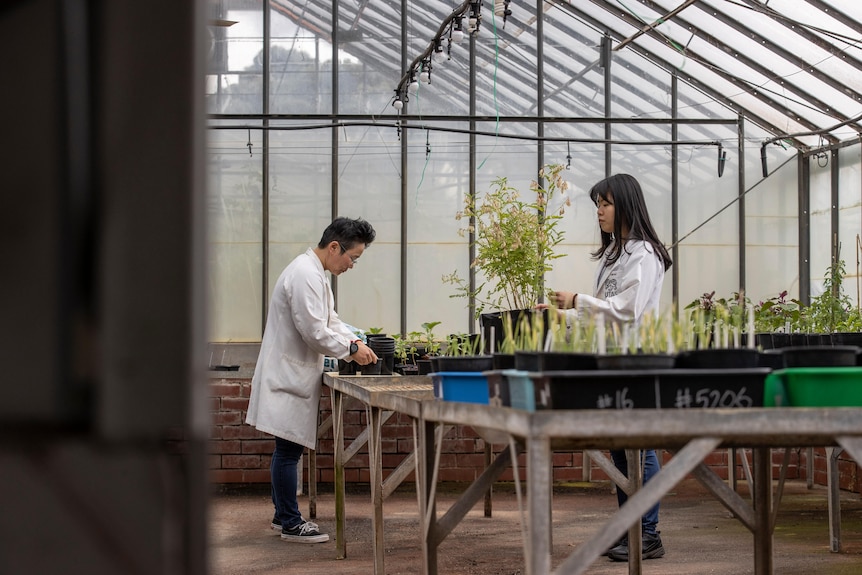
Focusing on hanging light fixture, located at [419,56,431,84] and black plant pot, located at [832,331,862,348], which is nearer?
black plant pot, located at [832,331,862,348]

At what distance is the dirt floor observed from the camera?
3.83 m

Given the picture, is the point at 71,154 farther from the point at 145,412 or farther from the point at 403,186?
the point at 403,186

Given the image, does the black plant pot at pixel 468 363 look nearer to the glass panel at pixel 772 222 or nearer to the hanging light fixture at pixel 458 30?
the hanging light fixture at pixel 458 30

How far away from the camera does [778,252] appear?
328 inches

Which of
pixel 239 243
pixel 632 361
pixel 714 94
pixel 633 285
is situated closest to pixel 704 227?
pixel 714 94

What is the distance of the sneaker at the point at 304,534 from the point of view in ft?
14.2

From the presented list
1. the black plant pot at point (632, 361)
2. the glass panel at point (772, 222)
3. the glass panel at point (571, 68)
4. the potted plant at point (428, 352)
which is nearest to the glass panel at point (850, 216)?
the glass panel at point (772, 222)

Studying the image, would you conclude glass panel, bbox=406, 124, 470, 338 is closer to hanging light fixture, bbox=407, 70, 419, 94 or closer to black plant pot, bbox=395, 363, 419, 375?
hanging light fixture, bbox=407, 70, 419, 94

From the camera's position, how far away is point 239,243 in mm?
7875

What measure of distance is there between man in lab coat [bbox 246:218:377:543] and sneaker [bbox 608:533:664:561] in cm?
125

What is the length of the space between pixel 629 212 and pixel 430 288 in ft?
15.1

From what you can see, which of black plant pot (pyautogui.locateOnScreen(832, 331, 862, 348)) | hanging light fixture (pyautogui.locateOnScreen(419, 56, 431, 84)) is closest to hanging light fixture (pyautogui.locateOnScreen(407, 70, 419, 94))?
hanging light fixture (pyautogui.locateOnScreen(419, 56, 431, 84))

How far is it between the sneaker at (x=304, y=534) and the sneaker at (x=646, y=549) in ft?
4.08

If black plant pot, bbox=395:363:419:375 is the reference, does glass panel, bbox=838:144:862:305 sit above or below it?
above
